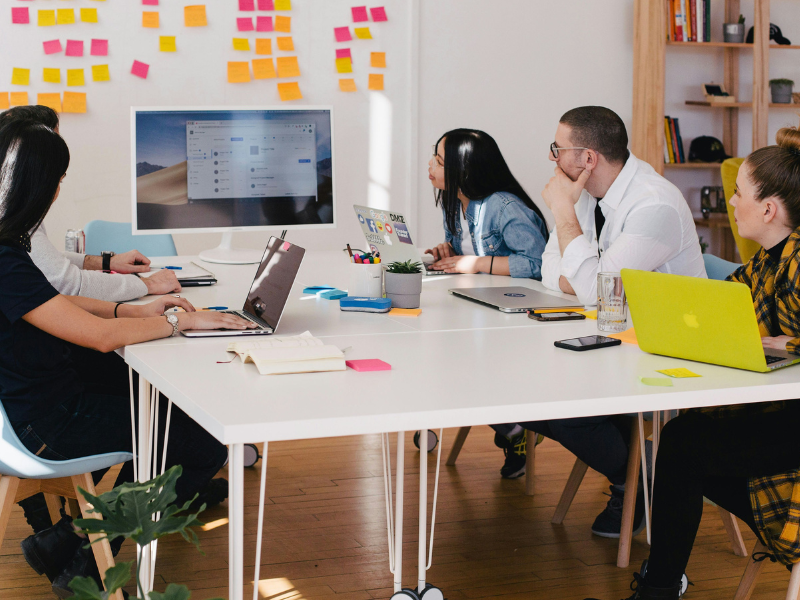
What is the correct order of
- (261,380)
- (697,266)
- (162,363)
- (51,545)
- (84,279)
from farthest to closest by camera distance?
1. (697,266)
2. (84,279)
3. (51,545)
4. (162,363)
5. (261,380)

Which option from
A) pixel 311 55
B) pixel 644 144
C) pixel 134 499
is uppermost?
pixel 311 55

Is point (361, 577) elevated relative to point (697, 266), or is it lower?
lower

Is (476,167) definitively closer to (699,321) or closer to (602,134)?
(602,134)

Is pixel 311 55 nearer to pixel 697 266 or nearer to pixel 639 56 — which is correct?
pixel 639 56

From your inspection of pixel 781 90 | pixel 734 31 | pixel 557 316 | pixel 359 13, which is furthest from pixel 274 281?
pixel 781 90

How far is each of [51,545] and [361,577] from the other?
0.72m

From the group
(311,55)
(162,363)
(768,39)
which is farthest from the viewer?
(768,39)

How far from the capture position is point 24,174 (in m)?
1.62

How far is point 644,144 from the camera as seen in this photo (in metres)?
4.62

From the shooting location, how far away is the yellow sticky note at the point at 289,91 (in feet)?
13.7

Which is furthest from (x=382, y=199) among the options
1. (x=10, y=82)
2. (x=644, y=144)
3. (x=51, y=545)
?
(x=51, y=545)

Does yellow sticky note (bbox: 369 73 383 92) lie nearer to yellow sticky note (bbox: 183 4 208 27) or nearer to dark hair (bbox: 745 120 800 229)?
yellow sticky note (bbox: 183 4 208 27)

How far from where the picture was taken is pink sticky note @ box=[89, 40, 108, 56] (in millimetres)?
3887

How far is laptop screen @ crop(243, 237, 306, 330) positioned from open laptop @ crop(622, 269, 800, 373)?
646 millimetres
